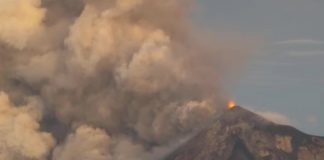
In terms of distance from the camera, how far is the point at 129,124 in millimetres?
112062

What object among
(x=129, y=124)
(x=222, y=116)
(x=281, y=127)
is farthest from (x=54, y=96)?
(x=281, y=127)

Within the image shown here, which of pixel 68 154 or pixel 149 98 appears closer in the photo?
pixel 149 98

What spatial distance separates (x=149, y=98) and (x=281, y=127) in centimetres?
1675

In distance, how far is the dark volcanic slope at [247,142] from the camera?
109688mm

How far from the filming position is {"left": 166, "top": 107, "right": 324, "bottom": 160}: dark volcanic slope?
360 ft

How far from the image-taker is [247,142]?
111 metres

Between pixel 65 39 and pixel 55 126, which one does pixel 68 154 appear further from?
A: pixel 65 39

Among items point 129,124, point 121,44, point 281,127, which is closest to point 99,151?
point 129,124

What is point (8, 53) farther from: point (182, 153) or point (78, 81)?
point (182, 153)

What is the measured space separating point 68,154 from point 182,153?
14871mm

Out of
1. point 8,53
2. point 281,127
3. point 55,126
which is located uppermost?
point 8,53

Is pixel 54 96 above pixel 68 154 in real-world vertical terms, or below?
above

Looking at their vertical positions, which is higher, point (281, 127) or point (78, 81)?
point (78, 81)

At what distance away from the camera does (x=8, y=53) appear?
398 ft
